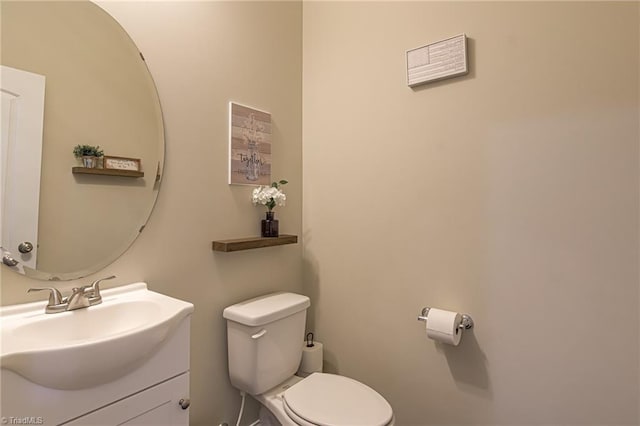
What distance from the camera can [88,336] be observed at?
1020 millimetres

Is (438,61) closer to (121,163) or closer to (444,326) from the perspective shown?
(444,326)

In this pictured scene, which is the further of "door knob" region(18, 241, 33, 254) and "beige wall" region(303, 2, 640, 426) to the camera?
"beige wall" region(303, 2, 640, 426)

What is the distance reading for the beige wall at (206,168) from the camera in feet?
4.27

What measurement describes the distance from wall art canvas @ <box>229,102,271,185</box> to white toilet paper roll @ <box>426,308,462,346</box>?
105cm

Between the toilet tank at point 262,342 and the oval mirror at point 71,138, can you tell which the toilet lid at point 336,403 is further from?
the oval mirror at point 71,138

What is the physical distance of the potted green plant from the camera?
111 cm

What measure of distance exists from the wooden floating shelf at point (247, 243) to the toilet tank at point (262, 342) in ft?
0.90

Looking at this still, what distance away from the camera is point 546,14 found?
1.22 m

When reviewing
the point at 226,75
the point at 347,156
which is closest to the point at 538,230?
the point at 347,156

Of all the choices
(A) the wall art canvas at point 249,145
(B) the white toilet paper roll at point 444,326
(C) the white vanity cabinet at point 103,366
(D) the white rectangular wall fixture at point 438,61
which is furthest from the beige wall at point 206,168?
(B) the white toilet paper roll at point 444,326

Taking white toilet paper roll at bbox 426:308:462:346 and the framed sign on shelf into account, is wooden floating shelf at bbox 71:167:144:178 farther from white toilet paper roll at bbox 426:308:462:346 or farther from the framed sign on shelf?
white toilet paper roll at bbox 426:308:462:346

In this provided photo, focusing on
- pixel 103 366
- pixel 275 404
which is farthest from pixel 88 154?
pixel 275 404

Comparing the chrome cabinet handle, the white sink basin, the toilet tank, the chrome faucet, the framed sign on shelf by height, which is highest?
the framed sign on shelf

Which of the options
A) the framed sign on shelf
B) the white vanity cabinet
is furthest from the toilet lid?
the framed sign on shelf
